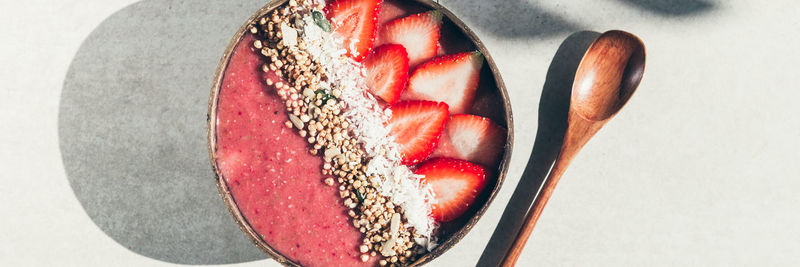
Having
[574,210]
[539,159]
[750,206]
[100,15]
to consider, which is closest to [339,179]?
[539,159]

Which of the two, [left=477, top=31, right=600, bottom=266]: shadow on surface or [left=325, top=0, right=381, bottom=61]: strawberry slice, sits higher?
[left=325, top=0, right=381, bottom=61]: strawberry slice

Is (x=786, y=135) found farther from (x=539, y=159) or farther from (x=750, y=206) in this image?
(x=539, y=159)

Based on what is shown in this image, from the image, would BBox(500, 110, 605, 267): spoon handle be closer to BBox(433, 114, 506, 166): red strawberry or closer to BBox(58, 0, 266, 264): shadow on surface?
BBox(433, 114, 506, 166): red strawberry

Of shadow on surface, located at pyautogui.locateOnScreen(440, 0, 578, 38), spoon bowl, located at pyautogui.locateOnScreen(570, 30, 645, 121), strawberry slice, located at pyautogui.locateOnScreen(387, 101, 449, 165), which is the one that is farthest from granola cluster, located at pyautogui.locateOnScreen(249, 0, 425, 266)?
spoon bowl, located at pyautogui.locateOnScreen(570, 30, 645, 121)

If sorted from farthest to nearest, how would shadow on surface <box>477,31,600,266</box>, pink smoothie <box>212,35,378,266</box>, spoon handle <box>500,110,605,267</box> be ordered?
1. shadow on surface <box>477,31,600,266</box>
2. spoon handle <box>500,110,605,267</box>
3. pink smoothie <box>212,35,378,266</box>

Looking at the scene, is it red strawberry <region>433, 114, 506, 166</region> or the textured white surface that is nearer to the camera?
red strawberry <region>433, 114, 506, 166</region>
